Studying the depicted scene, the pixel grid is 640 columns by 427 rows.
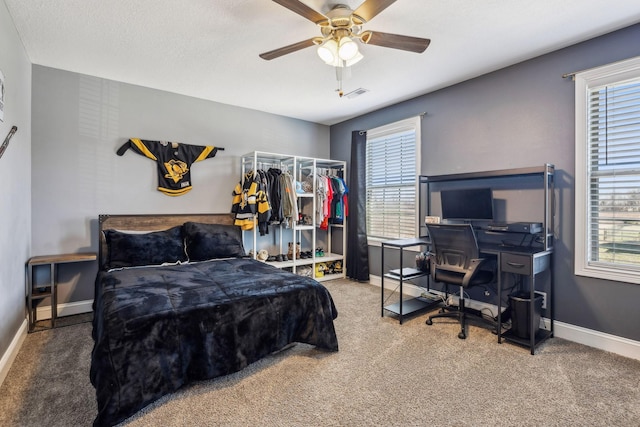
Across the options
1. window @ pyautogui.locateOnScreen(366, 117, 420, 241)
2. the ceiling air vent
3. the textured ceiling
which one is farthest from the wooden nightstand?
window @ pyautogui.locateOnScreen(366, 117, 420, 241)

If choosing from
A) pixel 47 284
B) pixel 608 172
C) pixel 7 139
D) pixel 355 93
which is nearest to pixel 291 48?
pixel 355 93

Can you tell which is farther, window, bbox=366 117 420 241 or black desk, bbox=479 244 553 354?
window, bbox=366 117 420 241

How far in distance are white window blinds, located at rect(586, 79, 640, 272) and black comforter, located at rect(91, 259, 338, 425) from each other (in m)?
2.36

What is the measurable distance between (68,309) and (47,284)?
0.35 metres

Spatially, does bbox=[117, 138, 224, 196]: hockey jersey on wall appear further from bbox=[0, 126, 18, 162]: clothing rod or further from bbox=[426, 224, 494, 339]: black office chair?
bbox=[426, 224, 494, 339]: black office chair

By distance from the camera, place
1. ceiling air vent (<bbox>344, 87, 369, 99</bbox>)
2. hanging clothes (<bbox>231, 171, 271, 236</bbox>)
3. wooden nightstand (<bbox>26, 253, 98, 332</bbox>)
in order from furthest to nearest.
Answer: hanging clothes (<bbox>231, 171, 271, 236</bbox>), ceiling air vent (<bbox>344, 87, 369, 99</bbox>), wooden nightstand (<bbox>26, 253, 98, 332</bbox>)

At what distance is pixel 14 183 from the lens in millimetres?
2480

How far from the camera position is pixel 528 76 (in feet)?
9.69

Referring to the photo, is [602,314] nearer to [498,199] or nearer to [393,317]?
[498,199]

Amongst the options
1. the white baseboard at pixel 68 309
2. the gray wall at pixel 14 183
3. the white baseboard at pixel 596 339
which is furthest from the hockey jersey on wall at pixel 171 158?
the white baseboard at pixel 596 339

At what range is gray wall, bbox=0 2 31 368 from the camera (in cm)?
219

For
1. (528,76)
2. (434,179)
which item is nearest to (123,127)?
(434,179)

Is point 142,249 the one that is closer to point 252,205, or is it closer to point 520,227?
point 252,205

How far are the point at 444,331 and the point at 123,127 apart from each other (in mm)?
4093
